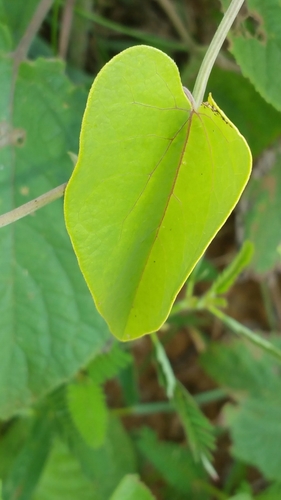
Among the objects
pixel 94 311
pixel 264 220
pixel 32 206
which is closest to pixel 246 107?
pixel 264 220

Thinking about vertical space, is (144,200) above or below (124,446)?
above

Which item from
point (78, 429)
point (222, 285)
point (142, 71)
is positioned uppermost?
point (142, 71)

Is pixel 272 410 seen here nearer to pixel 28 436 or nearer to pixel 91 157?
pixel 28 436

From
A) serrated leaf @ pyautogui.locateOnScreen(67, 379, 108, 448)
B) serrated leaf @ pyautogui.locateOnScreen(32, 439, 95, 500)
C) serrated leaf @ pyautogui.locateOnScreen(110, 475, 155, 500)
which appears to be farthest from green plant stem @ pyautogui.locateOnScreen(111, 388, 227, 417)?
serrated leaf @ pyautogui.locateOnScreen(110, 475, 155, 500)

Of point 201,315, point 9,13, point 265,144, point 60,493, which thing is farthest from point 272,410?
point 9,13

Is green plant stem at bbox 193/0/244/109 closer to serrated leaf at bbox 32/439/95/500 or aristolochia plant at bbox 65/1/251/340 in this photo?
aristolochia plant at bbox 65/1/251/340

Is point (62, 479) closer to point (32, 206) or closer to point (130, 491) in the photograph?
point (130, 491)

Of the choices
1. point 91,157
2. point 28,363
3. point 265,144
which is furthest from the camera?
point 265,144

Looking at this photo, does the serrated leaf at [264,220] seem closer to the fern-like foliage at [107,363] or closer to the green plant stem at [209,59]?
the fern-like foliage at [107,363]
